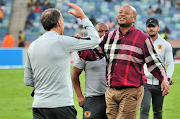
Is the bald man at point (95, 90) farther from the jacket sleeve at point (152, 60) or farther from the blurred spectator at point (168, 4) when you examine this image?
the blurred spectator at point (168, 4)

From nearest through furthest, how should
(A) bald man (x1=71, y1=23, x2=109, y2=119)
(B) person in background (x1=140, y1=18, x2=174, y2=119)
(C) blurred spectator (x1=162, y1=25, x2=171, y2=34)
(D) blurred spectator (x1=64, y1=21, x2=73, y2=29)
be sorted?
(A) bald man (x1=71, y1=23, x2=109, y2=119) → (B) person in background (x1=140, y1=18, x2=174, y2=119) → (D) blurred spectator (x1=64, y1=21, x2=73, y2=29) → (C) blurred spectator (x1=162, y1=25, x2=171, y2=34)

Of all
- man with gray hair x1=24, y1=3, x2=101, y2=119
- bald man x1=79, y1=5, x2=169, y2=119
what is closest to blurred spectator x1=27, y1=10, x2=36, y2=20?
bald man x1=79, y1=5, x2=169, y2=119

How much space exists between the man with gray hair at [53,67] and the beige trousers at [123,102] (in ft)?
2.26

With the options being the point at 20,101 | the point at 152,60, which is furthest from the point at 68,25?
the point at 152,60

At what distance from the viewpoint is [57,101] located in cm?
273

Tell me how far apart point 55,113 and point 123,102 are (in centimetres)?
89

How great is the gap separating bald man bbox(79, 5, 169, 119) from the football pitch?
3.23m

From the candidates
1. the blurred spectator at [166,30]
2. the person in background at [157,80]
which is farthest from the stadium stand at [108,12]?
the person in background at [157,80]

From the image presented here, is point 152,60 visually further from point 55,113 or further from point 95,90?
point 55,113

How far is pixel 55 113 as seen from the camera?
2764 mm

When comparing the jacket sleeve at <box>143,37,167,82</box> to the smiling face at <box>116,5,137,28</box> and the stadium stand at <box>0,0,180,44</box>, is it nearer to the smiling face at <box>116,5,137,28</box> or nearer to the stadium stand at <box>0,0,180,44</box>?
the smiling face at <box>116,5,137,28</box>

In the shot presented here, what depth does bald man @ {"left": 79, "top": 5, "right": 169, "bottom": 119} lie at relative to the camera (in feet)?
10.7

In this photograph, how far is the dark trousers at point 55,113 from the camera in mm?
2754

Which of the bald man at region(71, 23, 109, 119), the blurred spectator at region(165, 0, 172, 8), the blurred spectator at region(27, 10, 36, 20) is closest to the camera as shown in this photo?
the bald man at region(71, 23, 109, 119)
